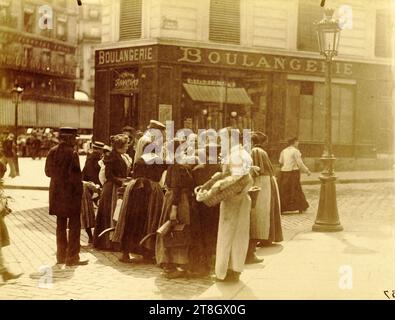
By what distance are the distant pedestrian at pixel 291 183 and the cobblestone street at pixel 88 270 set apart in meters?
0.32

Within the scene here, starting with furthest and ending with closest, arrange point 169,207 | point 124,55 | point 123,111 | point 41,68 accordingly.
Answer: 1. point 41,68
2. point 123,111
3. point 124,55
4. point 169,207

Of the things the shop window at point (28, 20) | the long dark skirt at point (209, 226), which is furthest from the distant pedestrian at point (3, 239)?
the shop window at point (28, 20)

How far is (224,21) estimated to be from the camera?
19.1m

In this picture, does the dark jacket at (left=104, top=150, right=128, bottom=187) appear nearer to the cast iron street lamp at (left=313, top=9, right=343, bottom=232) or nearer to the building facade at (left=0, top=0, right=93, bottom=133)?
the cast iron street lamp at (left=313, top=9, right=343, bottom=232)

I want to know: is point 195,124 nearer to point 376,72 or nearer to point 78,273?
point 376,72

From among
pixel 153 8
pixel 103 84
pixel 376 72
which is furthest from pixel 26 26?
pixel 376 72

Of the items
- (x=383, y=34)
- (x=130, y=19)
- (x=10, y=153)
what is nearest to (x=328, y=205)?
(x=130, y=19)

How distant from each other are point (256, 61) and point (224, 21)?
6.13ft

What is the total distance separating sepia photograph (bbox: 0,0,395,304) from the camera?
6633mm

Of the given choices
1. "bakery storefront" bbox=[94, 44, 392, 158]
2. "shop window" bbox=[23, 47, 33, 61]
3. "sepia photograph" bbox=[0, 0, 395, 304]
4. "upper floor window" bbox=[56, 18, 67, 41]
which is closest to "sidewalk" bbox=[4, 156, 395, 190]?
"sepia photograph" bbox=[0, 0, 395, 304]

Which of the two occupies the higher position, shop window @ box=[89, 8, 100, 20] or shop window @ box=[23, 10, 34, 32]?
shop window @ box=[89, 8, 100, 20]

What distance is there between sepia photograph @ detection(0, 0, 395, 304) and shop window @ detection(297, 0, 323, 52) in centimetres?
5

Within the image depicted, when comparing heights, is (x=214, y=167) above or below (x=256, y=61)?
below

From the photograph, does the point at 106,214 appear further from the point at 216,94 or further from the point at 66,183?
the point at 216,94
